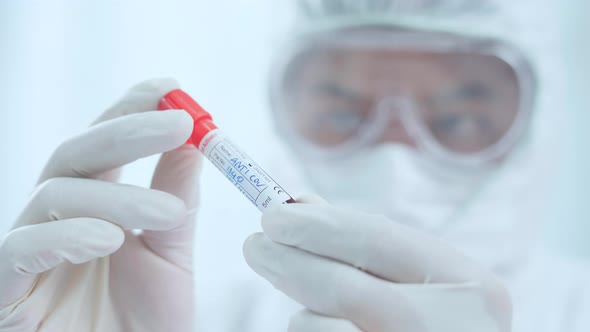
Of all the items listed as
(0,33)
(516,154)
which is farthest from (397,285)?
(0,33)

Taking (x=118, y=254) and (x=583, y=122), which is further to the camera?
(x=583, y=122)

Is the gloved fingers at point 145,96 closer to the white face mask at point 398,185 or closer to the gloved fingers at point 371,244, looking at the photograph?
the gloved fingers at point 371,244

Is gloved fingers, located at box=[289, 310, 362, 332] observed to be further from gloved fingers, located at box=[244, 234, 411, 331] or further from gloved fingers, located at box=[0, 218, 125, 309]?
gloved fingers, located at box=[0, 218, 125, 309]

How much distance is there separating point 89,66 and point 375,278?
1047 millimetres

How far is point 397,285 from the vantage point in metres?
0.56

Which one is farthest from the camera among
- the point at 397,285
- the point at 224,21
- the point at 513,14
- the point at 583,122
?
the point at 583,122

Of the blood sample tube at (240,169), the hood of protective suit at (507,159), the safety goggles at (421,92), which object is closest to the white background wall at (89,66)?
the safety goggles at (421,92)

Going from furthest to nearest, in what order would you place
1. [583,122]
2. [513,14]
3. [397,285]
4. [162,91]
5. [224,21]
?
[583,122] → [224,21] → [513,14] → [162,91] → [397,285]

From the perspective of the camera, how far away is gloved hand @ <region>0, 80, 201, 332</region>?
0.62 m

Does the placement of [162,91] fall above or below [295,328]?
above

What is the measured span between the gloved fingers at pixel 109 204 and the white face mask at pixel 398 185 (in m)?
0.72

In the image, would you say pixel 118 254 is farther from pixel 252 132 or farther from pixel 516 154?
pixel 516 154

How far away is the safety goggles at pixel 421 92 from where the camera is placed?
4.24ft

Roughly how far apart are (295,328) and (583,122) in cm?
134
